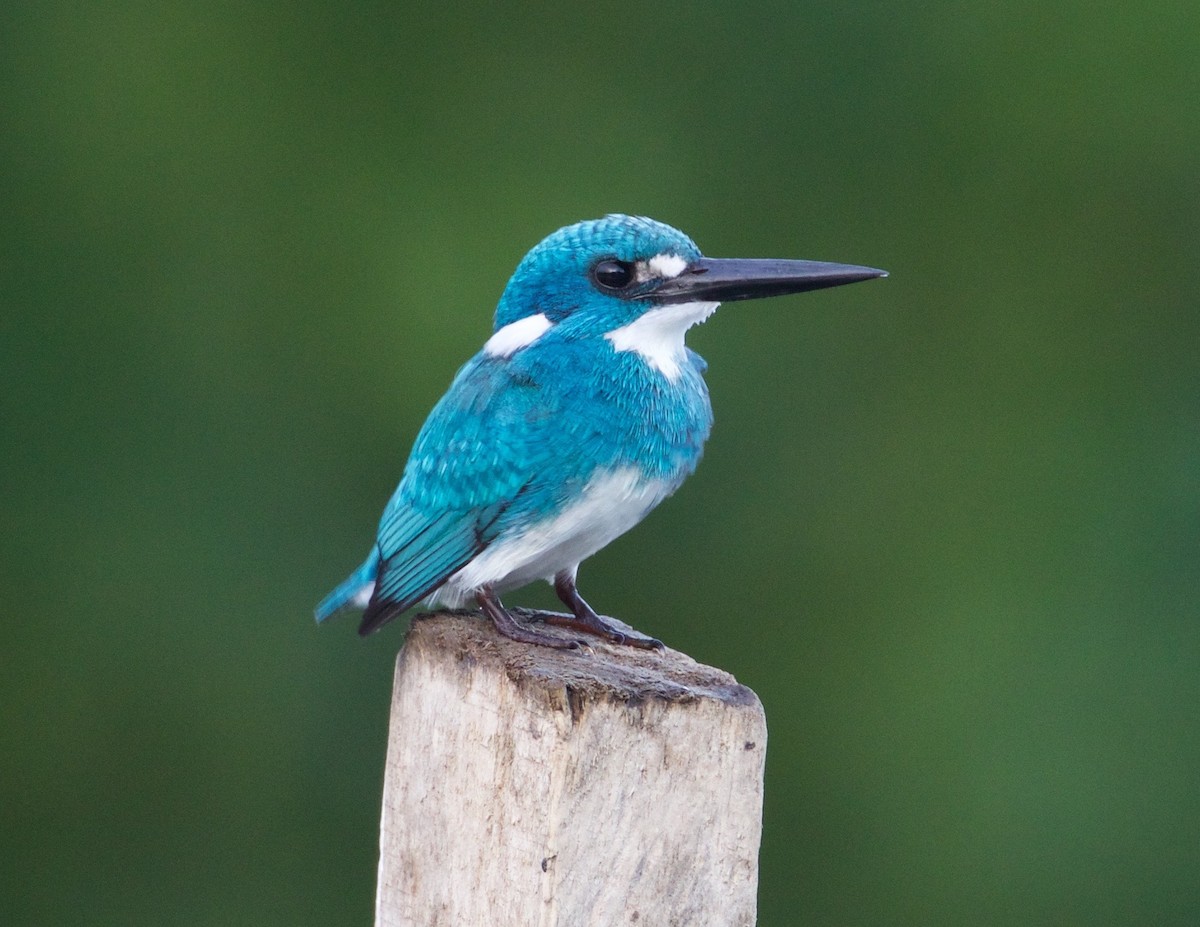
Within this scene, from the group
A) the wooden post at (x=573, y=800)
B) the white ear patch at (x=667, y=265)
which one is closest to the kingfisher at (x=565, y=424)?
the white ear patch at (x=667, y=265)

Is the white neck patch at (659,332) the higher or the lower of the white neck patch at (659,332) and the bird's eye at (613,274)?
the lower

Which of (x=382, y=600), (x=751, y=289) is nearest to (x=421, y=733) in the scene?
(x=382, y=600)

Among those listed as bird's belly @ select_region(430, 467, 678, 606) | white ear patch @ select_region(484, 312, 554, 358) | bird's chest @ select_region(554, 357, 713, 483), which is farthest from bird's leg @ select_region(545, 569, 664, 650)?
white ear patch @ select_region(484, 312, 554, 358)

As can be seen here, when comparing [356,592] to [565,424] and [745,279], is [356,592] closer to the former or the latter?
[565,424]

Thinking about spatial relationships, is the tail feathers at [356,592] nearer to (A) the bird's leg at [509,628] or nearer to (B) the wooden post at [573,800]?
(A) the bird's leg at [509,628]

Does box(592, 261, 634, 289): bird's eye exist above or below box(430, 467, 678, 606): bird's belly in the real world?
above

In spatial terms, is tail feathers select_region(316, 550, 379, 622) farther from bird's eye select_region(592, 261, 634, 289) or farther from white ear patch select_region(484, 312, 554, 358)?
bird's eye select_region(592, 261, 634, 289)

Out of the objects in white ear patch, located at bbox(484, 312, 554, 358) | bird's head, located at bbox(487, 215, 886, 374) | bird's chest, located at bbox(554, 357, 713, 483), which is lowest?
bird's chest, located at bbox(554, 357, 713, 483)

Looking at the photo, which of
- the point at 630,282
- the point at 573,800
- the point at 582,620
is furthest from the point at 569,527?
the point at 573,800
